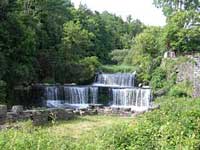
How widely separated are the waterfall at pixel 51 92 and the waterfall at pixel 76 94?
2.01 ft

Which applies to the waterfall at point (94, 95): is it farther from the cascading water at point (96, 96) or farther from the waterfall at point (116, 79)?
the waterfall at point (116, 79)

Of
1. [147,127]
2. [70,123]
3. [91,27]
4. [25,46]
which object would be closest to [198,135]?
[147,127]

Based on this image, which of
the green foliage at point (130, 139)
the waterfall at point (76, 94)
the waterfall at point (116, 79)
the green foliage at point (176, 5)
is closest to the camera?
the green foliage at point (130, 139)

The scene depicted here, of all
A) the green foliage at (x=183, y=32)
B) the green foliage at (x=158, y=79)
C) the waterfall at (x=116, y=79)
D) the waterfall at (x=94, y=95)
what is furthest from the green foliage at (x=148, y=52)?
the waterfall at (x=94, y=95)

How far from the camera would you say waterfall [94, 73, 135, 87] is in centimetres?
3150

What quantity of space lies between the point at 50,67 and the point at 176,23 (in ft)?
29.9

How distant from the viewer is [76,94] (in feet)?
89.0

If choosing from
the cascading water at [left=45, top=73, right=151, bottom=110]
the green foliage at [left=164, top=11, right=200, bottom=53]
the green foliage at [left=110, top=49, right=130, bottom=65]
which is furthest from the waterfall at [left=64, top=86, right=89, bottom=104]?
the green foliage at [left=110, top=49, right=130, bottom=65]

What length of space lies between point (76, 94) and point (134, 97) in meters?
3.57

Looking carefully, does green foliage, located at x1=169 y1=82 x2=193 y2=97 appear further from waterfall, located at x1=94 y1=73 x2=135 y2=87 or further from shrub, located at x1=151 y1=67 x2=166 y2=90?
waterfall, located at x1=94 y1=73 x2=135 y2=87

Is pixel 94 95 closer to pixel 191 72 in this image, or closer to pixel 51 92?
pixel 51 92

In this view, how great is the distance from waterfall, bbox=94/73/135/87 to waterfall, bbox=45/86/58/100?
205 inches

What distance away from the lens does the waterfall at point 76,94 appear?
27031 mm

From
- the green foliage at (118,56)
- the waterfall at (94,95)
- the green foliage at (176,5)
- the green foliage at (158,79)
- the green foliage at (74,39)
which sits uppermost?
the green foliage at (176,5)
